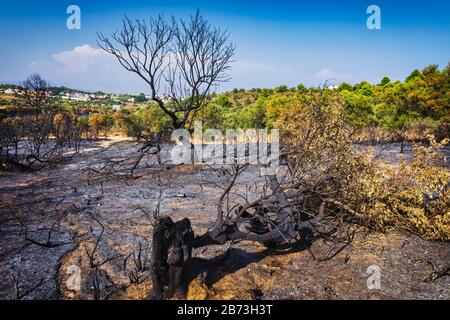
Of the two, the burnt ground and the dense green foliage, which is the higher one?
the dense green foliage

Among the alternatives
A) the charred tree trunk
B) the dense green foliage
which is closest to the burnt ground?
the charred tree trunk

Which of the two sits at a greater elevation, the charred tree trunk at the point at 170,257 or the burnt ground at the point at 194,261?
the charred tree trunk at the point at 170,257

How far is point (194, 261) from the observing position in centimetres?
482

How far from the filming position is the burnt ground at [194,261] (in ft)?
15.3

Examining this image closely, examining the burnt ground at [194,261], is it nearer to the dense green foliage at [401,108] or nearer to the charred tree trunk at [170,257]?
the charred tree trunk at [170,257]

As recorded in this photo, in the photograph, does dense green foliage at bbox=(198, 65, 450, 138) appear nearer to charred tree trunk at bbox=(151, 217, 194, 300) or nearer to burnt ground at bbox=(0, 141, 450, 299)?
burnt ground at bbox=(0, 141, 450, 299)

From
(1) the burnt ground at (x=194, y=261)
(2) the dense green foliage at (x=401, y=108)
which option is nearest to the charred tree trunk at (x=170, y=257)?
(1) the burnt ground at (x=194, y=261)

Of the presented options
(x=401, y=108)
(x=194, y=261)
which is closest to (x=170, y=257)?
(x=194, y=261)

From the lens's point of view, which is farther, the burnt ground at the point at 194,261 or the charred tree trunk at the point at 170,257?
the burnt ground at the point at 194,261

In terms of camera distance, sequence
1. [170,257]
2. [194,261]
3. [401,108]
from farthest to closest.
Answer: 1. [401,108]
2. [194,261]
3. [170,257]

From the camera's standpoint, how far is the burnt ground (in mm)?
4676

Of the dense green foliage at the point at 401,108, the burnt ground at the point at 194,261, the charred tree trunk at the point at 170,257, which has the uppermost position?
the dense green foliage at the point at 401,108

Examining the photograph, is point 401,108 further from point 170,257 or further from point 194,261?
point 170,257

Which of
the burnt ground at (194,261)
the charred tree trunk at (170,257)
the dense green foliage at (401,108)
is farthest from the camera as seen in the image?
the dense green foliage at (401,108)
